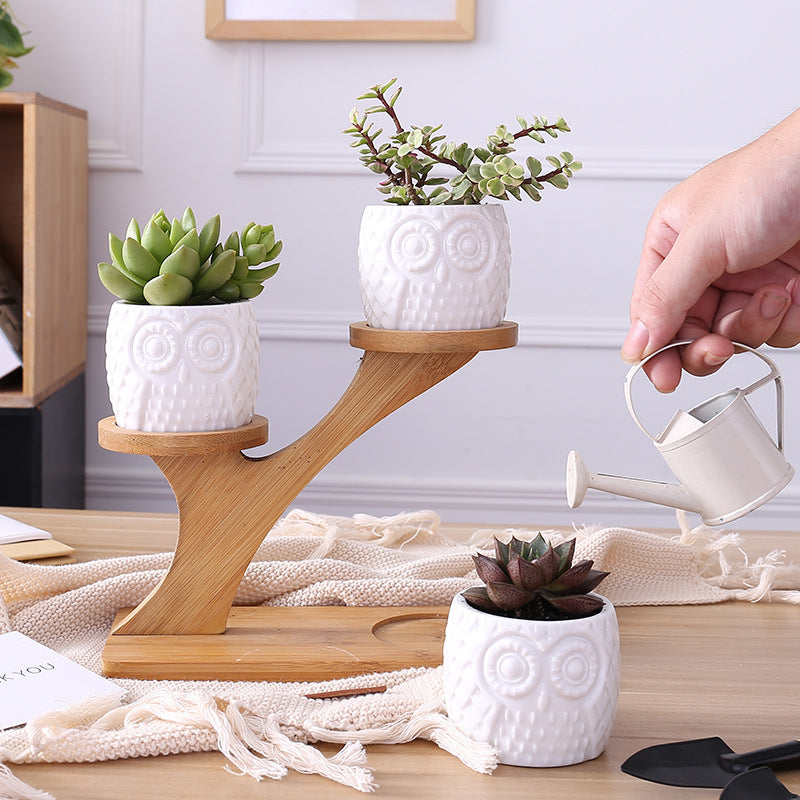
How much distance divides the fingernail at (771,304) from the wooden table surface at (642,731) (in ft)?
1.02

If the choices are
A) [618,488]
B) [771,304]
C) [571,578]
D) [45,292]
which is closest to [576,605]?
[571,578]

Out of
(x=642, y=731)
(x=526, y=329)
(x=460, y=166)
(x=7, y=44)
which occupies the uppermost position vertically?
(x=7, y=44)

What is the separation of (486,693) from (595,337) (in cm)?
151

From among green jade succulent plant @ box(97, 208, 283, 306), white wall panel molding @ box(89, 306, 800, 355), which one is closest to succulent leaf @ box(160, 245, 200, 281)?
green jade succulent plant @ box(97, 208, 283, 306)

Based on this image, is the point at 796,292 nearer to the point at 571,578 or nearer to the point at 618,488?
the point at 618,488

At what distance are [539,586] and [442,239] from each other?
1.02 feet

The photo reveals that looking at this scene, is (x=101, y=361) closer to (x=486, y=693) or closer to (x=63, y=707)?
(x=63, y=707)

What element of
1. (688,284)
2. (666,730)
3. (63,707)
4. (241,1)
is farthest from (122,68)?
(666,730)

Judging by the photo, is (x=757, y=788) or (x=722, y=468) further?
(x=722, y=468)

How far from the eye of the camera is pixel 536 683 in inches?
26.3

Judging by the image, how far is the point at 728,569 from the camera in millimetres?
1076

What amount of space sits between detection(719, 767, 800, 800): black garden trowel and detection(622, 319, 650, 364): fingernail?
408 mm

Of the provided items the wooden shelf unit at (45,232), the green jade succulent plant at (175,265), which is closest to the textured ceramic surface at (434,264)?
the green jade succulent plant at (175,265)

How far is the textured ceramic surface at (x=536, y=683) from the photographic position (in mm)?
667
